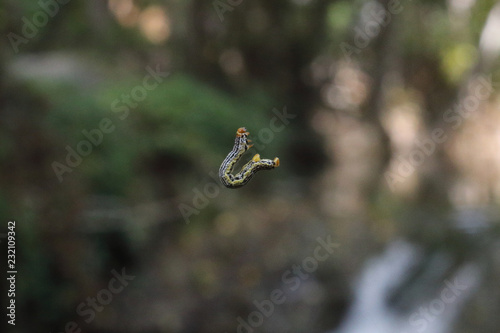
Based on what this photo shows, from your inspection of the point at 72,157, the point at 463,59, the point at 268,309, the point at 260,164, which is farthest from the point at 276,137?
the point at 260,164

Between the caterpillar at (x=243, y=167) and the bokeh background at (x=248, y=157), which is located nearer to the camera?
the caterpillar at (x=243, y=167)

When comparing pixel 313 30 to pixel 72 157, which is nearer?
pixel 72 157

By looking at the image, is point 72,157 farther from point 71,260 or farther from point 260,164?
point 260,164

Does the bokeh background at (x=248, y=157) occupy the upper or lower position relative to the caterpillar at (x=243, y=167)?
lower

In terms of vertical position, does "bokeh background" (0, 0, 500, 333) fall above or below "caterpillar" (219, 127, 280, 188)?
below
